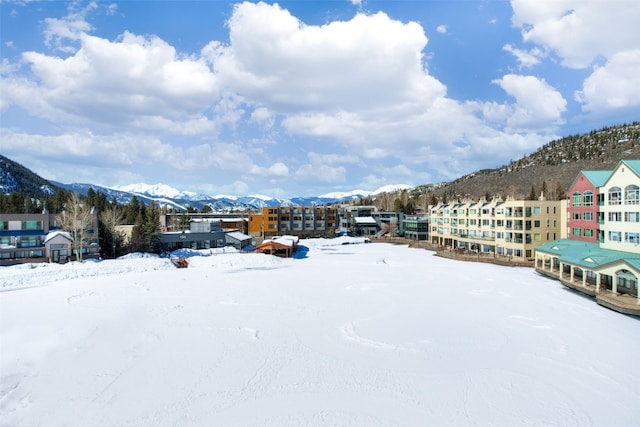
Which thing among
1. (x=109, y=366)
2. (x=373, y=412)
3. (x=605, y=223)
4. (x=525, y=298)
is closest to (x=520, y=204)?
(x=605, y=223)

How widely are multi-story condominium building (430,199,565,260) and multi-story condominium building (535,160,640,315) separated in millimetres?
4656

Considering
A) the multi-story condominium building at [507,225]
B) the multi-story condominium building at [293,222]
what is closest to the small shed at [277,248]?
the multi-story condominium building at [293,222]

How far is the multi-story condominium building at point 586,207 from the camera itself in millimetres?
31562

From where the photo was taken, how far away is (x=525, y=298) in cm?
2378

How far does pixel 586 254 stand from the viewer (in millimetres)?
26734

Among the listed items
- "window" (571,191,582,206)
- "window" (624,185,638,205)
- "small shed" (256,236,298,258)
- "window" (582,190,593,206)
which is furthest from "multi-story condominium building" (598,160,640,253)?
"small shed" (256,236,298,258)

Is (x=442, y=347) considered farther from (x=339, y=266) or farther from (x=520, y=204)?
(x=520, y=204)

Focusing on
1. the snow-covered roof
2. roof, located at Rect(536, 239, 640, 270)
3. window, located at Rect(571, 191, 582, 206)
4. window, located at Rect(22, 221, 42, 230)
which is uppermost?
window, located at Rect(571, 191, 582, 206)

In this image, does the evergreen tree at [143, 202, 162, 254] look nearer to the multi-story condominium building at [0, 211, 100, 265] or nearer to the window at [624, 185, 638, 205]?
the multi-story condominium building at [0, 211, 100, 265]

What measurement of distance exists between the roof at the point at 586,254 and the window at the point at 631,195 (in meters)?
3.57

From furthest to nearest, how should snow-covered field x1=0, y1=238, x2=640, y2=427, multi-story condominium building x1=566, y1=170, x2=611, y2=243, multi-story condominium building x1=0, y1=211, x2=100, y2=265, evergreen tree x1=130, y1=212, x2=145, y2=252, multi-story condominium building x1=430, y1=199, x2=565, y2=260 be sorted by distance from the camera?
evergreen tree x1=130, y1=212, x2=145, y2=252 → multi-story condominium building x1=430, y1=199, x2=565, y2=260 → multi-story condominium building x1=0, y1=211, x2=100, y2=265 → multi-story condominium building x1=566, y1=170, x2=611, y2=243 → snow-covered field x1=0, y1=238, x2=640, y2=427

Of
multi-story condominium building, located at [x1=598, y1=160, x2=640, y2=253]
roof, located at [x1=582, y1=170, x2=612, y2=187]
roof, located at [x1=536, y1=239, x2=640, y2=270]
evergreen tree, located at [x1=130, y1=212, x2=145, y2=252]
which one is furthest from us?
evergreen tree, located at [x1=130, y1=212, x2=145, y2=252]

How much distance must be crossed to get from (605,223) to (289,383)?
28.7m

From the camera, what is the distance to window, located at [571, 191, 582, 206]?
34.1 m
